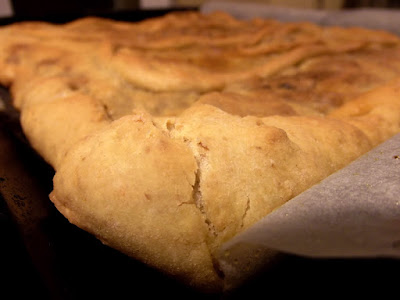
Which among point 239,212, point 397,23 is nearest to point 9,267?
point 239,212

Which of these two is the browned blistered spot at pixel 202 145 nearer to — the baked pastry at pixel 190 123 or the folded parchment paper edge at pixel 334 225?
the baked pastry at pixel 190 123

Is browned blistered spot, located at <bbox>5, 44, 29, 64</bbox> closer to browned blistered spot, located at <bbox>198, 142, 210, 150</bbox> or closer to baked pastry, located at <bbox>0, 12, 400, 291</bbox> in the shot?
baked pastry, located at <bbox>0, 12, 400, 291</bbox>

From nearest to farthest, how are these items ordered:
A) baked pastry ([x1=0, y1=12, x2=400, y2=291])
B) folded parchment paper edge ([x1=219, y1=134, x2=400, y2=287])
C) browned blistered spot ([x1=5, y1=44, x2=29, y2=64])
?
folded parchment paper edge ([x1=219, y1=134, x2=400, y2=287]) < baked pastry ([x1=0, y1=12, x2=400, y2=291]) < browned blistered spot ([x1=5, y1=44, x2=29, y2=64])

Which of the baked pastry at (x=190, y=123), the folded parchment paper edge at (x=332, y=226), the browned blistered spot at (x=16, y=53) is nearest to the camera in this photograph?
the folded parchment paper edge at (x=332, y=226)

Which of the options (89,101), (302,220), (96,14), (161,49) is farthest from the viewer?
(96,14)

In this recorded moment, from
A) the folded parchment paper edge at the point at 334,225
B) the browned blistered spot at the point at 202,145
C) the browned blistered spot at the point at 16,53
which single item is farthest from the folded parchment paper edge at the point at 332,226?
the browned blistered spot at the point at 16,53

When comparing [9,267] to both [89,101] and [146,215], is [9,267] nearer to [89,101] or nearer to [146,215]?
[146,215]

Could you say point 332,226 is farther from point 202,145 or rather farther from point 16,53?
point 16,53

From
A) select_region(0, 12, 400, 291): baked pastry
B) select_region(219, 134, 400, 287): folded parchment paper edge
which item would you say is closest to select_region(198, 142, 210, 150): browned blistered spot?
select_region(0, 12, 400, 291): baked pastry
